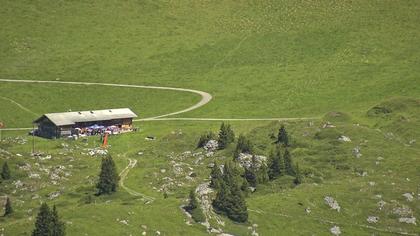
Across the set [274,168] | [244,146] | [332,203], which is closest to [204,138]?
[244,146]

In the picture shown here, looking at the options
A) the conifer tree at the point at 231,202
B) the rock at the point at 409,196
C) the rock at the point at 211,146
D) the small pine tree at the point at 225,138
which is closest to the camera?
the conifer tree at the point at 231,202

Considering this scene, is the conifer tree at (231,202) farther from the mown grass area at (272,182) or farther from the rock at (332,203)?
the rock at (332,203)

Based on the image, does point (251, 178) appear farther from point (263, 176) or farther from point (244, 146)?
point (244, 146)

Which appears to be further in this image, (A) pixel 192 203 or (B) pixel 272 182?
(B) pixel 272 182

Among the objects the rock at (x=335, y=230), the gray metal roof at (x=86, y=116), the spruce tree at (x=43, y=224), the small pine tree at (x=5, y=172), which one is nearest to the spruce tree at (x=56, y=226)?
the spruce tree at (x=43, y=224)

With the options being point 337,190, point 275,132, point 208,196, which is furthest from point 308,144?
point 208,196

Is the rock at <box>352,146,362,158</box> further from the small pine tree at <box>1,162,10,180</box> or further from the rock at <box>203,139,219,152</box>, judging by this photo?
the small pine tree at <box>1,162,10,180</box>

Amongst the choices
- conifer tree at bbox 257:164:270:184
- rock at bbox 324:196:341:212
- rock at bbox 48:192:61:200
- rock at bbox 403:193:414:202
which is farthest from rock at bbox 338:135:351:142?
rock at bbox 48:192:61:200
